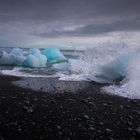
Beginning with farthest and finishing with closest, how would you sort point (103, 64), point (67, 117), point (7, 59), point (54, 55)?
point (54, 55) < point (7, 59) < point (103, 64) < point (67, 117)

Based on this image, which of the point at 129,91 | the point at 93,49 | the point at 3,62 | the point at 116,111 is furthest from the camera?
the point at 3,62

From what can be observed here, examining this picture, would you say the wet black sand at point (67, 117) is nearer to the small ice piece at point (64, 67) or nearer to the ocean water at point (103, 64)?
the ocean water at point (103, 64)

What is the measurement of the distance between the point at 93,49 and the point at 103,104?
497cm

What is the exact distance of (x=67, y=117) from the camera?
4094 millimetres

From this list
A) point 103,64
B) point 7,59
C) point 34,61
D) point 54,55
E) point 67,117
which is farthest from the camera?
point 54,55

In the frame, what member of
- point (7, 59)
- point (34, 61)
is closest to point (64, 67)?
point (34, 61)

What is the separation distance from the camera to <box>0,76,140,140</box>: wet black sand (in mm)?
3441

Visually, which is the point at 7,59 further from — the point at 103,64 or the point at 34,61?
the point at 103,64

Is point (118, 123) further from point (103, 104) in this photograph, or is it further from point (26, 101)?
point (26, 101)

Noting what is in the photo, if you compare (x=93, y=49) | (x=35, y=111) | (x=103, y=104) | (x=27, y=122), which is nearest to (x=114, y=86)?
(x=103, y=104)

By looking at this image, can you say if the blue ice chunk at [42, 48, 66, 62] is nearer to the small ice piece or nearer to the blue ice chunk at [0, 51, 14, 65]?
the blue ice chunk at [0, 51, 14, 65]

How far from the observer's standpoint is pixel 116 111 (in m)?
4.61

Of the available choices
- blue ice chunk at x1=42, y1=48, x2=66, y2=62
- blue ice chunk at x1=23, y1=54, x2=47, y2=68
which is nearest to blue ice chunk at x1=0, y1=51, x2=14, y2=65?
blue ice chunk at x1=23, y1=54, x2=47, y2=68

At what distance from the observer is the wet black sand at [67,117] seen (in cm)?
344
